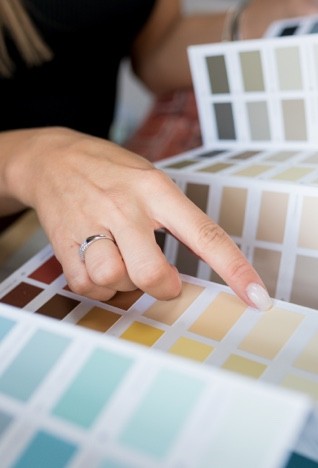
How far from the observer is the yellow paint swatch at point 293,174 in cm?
50

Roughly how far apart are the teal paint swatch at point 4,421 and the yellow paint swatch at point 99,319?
12cm

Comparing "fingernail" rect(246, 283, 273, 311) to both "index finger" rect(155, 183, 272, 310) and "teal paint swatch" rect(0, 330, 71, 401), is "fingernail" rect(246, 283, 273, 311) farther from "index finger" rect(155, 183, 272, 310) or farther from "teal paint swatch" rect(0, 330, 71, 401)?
"teal paint swatch" rect(0, 330, 71, 401)

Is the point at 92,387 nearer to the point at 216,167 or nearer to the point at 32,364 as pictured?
the point at 32,364

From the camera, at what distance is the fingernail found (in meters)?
0.39

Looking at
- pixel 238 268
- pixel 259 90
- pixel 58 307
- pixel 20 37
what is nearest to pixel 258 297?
pixel 238 268

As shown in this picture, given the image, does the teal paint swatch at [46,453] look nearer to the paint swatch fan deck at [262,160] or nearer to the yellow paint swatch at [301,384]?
the yellow paint swatch at [301,384]

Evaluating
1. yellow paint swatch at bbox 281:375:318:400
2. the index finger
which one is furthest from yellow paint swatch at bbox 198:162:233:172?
yellow paint swatch at bbox 281:375:318:400

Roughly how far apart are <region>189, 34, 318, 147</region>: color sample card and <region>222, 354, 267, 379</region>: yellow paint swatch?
0.28m

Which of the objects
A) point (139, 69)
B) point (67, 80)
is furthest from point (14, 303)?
point (139, 69)

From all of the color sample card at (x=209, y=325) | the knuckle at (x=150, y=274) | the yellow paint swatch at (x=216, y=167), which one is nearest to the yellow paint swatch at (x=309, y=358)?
the color sample card at (x=209, y=325)

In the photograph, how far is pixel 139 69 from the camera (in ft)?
3.15

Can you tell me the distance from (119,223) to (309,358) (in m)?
0.16

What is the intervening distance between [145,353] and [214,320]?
0.41 feet

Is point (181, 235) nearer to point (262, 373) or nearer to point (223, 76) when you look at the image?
point (262, 373)
